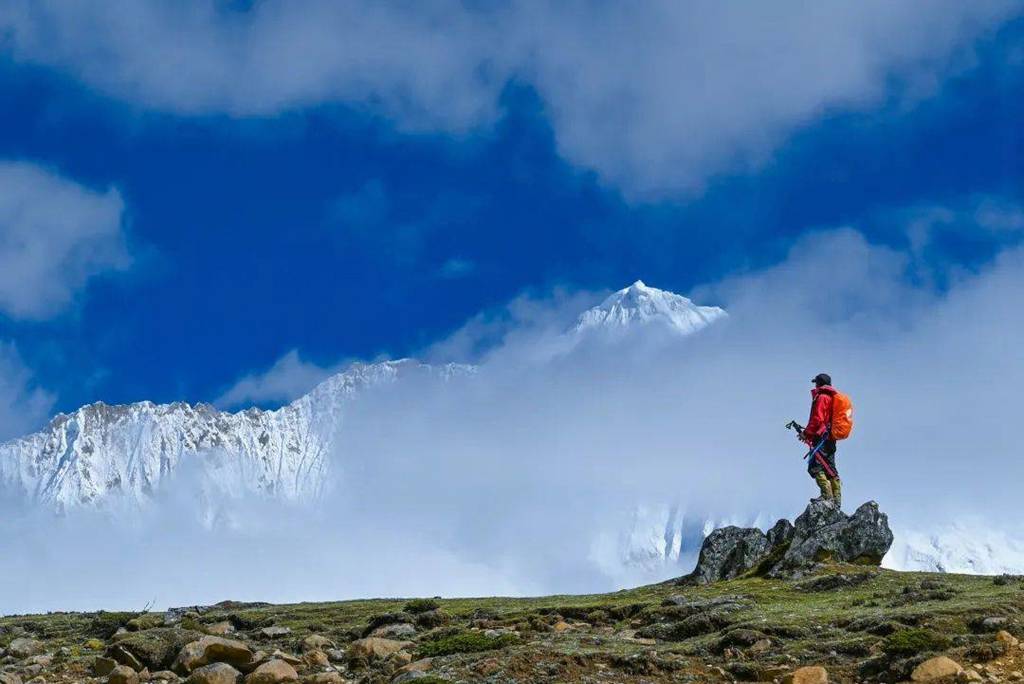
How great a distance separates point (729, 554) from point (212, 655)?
837 inches

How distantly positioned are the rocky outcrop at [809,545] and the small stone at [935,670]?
14402mm

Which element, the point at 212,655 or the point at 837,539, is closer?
the point at 212,655

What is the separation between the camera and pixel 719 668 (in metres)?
19.9

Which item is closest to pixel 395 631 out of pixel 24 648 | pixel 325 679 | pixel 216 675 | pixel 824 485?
pixel 325 679

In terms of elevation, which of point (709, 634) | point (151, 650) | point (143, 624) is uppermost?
point (143, 624)

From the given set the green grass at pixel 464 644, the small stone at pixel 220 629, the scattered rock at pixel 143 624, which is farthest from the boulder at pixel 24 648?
the green grass at pixel 464 644

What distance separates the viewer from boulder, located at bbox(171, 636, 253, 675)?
72.5ft

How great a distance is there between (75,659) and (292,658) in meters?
6.24

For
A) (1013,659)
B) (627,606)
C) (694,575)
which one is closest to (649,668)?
(1013,659)

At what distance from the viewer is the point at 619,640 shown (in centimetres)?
2312

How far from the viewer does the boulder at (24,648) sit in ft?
88.3

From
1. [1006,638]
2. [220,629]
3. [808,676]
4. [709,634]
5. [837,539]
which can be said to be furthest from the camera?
[837,539]

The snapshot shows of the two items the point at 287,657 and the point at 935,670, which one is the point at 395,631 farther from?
the point at 935,670

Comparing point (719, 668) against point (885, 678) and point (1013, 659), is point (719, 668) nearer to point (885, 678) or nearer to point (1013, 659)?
point (885, 678)
